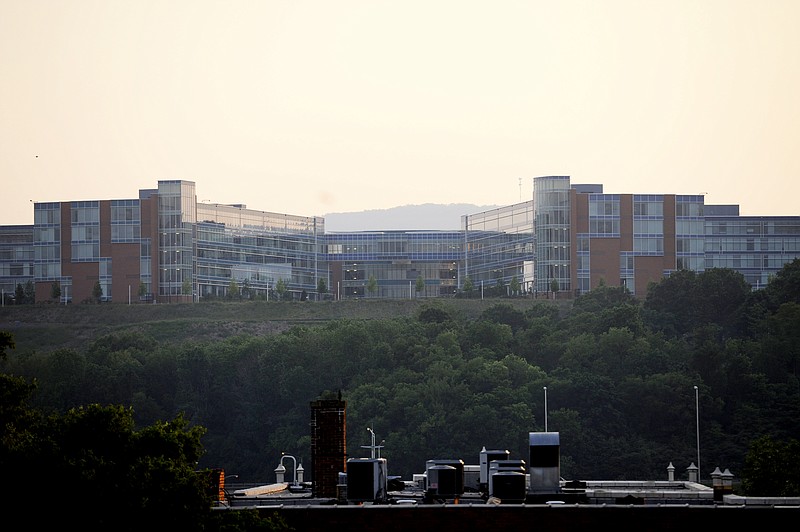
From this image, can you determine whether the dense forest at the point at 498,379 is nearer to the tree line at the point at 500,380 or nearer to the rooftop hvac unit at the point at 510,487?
the tree line at the point at 500,380

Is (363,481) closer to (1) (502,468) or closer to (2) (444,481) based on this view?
(2) (444,481)

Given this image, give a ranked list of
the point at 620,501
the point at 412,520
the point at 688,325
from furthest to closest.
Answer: the point at 688,325, the point at 620,501, the point at 412,520

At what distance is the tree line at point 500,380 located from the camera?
15775 cm

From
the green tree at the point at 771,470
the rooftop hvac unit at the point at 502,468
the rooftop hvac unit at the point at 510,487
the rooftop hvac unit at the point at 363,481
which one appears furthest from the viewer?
the green tree at the point at 771,470

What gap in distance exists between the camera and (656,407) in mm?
162500

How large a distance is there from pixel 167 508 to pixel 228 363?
128 meters

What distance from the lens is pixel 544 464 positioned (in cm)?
5466

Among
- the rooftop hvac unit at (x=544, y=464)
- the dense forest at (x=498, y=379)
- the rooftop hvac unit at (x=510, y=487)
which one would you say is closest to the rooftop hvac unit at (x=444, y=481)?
the rooftop hvac unit at (x=510, y=487)

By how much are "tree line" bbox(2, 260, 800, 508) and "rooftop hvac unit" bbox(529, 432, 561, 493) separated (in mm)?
94803

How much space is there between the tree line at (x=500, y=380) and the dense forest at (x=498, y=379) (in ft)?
0.65

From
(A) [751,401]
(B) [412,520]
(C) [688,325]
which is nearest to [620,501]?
(B) [412,520]

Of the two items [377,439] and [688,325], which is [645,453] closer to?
[377,439]

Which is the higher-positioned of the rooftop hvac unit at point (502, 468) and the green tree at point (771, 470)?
the rooftop hvac unit at point (502, 468)

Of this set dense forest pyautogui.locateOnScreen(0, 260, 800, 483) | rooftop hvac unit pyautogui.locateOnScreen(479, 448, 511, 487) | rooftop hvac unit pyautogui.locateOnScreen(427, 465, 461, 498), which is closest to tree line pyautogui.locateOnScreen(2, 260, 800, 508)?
dense forest pyautogui.locateOnScreen(0, 260, 800, 483)
